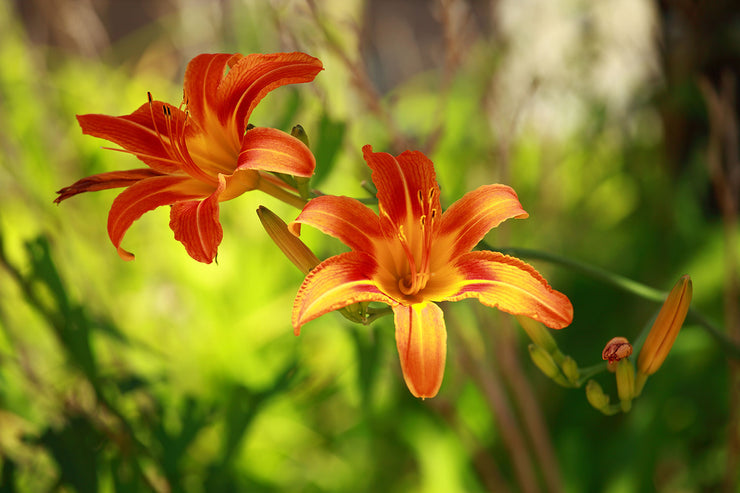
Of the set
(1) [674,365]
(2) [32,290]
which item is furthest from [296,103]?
(1) [674,365]

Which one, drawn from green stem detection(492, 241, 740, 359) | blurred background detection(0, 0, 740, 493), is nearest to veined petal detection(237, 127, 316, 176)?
green stem detection(492, 241, 740, 359)

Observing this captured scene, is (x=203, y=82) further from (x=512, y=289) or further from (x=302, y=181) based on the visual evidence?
(x=512, y=289)

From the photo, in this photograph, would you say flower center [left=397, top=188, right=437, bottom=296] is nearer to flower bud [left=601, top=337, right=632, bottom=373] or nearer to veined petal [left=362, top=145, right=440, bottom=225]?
veined petal [left=362, top=145, right=440, bottom=225]

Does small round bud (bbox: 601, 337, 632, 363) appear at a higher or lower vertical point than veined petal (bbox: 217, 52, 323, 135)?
lower

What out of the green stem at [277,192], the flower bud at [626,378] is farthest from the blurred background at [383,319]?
the flower bud at [626,378]

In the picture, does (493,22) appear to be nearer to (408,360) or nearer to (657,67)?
(657,67)

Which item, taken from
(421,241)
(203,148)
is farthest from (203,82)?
(421,241)

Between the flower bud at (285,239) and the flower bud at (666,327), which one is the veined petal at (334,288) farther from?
the flower bud at (666,327)
